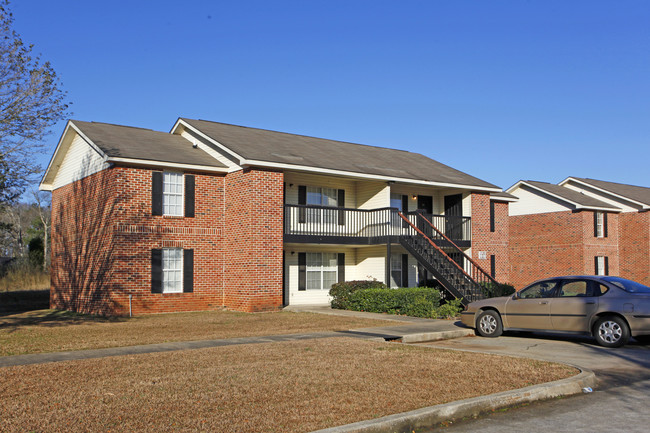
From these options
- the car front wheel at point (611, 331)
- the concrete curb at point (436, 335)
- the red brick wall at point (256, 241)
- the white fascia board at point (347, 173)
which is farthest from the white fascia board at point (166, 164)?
the car front wheel at point (611, 331)

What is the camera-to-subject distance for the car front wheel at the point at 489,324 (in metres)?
14.8

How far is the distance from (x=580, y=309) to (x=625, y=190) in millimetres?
31411

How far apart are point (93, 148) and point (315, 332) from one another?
12.0m

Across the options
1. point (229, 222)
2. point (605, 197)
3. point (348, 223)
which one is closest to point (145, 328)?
point (229, 222)

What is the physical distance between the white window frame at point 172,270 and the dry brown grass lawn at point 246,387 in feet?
34.5

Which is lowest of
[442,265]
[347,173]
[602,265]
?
[602,265]

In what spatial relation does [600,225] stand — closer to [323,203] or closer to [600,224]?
[600,224]

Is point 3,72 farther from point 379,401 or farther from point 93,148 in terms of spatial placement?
point 379,401

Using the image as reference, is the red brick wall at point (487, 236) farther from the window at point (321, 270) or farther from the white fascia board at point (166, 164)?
the white fascia board at point (166, 164)

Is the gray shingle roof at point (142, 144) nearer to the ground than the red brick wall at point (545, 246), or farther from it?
farther from it

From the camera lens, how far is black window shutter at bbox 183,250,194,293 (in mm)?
21734

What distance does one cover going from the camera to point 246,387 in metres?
8.05

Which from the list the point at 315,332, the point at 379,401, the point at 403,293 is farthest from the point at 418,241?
the point at 379,401

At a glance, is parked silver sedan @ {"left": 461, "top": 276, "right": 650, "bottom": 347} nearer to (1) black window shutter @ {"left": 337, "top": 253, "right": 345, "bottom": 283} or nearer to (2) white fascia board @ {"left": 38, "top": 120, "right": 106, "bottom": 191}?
(1) black window shutter @ {"left": 337, "top": 253, "right": 345, "bottom": 283}
